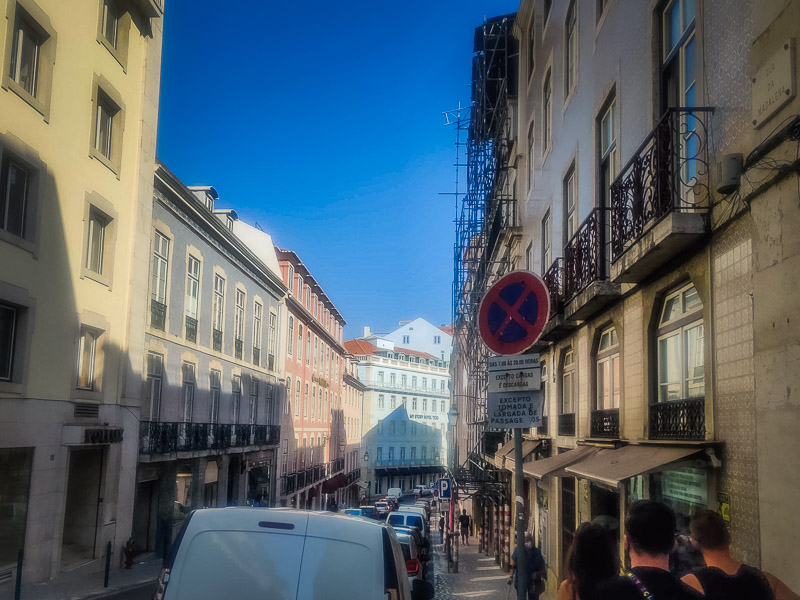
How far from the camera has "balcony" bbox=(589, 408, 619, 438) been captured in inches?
460

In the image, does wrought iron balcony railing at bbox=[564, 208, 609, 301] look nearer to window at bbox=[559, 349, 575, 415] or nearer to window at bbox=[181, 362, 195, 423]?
window at bbox=[559, 349, 575, 415]

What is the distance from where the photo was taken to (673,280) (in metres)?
9.16

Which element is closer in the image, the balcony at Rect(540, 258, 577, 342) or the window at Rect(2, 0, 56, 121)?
the balcony at Rect(540, 258, 577, 342)

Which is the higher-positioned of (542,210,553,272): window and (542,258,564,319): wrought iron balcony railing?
(542,210,553,272): window

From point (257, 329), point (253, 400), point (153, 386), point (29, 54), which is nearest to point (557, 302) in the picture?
point (29, 54)

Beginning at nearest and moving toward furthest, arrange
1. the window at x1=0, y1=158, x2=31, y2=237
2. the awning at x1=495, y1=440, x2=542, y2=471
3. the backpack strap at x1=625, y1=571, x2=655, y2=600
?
1. the backpack strap at x1=625, y1=571, x2=655, y2=600
2. the window at x1=0, y1=158, x2=31, y2=237
3. the awning at x1=495, y1=440, x2=542, y2=471

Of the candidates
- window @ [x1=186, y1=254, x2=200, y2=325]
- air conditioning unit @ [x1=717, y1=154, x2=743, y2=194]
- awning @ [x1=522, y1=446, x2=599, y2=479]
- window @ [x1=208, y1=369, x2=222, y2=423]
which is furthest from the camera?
window @ [x1=208, y1=369, x2=222, y2=423]

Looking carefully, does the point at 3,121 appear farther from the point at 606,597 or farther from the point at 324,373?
the point at 324,373

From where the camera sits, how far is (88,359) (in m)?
20.0

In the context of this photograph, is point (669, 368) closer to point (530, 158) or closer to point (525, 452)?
point (525, 452)

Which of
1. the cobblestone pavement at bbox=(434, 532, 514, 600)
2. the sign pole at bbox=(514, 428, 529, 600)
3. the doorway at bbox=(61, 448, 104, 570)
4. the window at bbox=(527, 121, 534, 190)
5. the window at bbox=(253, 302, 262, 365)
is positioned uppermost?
the window at bbox=(527, 121, 534, 190)

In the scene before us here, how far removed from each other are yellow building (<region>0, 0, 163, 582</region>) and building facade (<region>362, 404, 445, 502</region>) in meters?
63.2

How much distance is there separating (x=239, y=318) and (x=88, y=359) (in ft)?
44.7

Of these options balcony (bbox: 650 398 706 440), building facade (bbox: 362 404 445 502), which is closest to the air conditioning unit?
balcony (bbox: 650 398 706 440)
